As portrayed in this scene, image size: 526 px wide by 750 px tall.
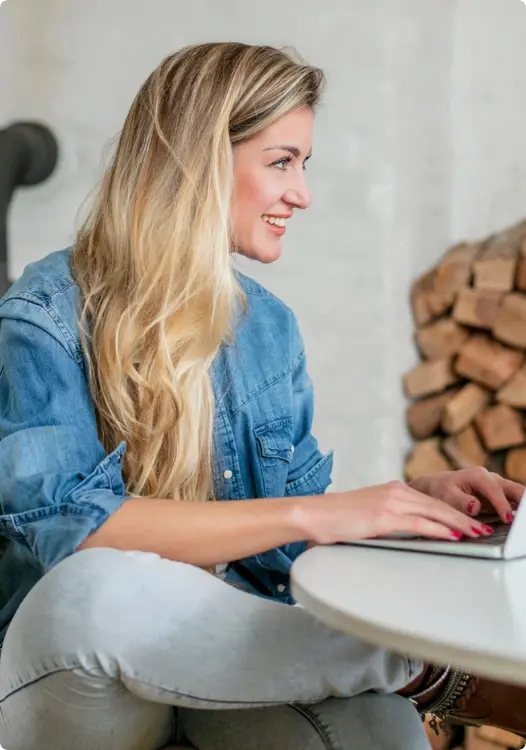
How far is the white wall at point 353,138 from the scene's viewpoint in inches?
92.4

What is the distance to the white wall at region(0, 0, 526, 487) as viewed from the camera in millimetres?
2346

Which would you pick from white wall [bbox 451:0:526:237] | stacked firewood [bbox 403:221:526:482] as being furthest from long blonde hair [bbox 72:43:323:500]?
white wall [bbox 451:0:526:237]

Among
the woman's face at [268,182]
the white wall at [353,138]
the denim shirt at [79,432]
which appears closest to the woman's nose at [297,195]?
the woman's face at [268,182]

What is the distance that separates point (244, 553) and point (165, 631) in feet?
0.61

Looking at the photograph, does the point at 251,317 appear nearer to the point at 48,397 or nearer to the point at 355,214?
the point at 48,397

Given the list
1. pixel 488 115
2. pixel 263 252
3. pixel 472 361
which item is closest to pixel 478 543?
pixel 263 252

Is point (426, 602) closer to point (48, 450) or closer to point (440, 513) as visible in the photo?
point (440, 513)

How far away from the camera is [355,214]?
8.05 feet

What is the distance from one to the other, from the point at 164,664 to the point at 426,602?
0.29m

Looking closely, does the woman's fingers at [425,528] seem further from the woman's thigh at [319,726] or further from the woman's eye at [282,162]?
the woman's eye at [282,162]

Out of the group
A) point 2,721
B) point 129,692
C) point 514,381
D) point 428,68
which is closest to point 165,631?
point 129,692

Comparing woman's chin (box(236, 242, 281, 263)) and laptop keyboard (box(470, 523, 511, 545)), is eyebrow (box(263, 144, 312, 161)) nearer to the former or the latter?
woman's chin (box(236, 242, 281, 263))

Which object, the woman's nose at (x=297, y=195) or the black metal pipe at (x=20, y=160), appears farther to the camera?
the black metal pipe at (x=20, y=160)

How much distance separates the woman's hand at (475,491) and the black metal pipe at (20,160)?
52.5 inches
